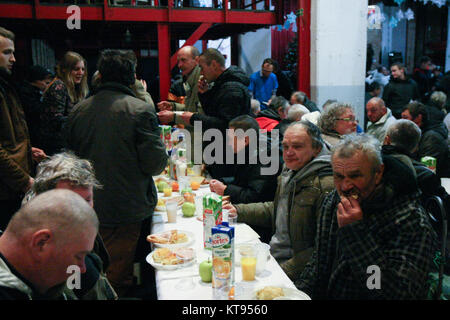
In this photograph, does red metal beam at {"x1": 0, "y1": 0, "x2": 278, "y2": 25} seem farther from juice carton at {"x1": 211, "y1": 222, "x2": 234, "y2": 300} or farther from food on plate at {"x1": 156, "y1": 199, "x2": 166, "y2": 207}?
juice carton at {"x1": 211, "y1": 222, "x2": 234, "y2": 300}

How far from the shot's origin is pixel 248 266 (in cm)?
203

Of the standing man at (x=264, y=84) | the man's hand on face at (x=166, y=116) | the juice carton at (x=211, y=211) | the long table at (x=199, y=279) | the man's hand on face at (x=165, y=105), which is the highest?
the standing man at (x=264, y=84)

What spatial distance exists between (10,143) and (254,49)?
962 centimetres

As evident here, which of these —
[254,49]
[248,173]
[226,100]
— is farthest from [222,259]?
[254,49]

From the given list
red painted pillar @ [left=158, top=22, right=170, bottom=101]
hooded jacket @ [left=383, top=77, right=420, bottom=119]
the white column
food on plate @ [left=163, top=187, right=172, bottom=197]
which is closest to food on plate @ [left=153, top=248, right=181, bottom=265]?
food on plate @ [left=163, top=187, right=172, bottom=197]

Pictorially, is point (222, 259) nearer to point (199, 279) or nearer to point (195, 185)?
point (199, 279)

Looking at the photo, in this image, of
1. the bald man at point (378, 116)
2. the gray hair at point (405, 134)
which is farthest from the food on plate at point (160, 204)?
the bald man at point (378, 116)

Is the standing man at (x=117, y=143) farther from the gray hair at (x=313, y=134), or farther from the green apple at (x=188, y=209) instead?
the gray hair at (x=313, y=134)

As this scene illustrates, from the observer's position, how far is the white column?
22.3ft

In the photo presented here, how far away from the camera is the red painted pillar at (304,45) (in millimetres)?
6879

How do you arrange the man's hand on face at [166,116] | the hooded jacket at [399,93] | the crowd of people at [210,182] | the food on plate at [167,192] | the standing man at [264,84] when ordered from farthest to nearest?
the standing man at [264,84] → the hooded jacket at [399,93] → the man's hand on face at [166,116] → the food on plate at [167,192] → the crowd of people at [210,182]

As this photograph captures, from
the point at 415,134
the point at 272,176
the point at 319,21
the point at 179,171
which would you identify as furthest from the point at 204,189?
the point at 319,21

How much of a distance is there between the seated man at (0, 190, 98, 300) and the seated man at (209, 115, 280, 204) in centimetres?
194

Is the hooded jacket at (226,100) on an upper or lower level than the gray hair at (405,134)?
upper
